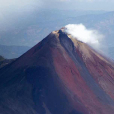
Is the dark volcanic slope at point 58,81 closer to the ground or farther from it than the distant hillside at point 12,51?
closer to the ground

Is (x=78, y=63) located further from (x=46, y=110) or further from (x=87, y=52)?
(x=46, y=110)

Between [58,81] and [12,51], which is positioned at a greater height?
[12,51]

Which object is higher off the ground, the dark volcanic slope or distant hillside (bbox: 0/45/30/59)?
distant hillside (bbox: 0/45/30/59)

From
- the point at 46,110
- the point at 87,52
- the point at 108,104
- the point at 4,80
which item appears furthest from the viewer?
the point at 87,52

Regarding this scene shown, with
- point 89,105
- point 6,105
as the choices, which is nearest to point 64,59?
point 89,105

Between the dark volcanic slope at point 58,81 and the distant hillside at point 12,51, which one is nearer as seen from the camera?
the dark volcanic slope at point 58,81

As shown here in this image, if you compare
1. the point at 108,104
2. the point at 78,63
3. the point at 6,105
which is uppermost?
the point at 78,63

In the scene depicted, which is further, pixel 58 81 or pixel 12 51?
pixel 12 51

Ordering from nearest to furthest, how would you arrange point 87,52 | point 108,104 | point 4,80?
point 108,104
point 4,80
point 87,52
